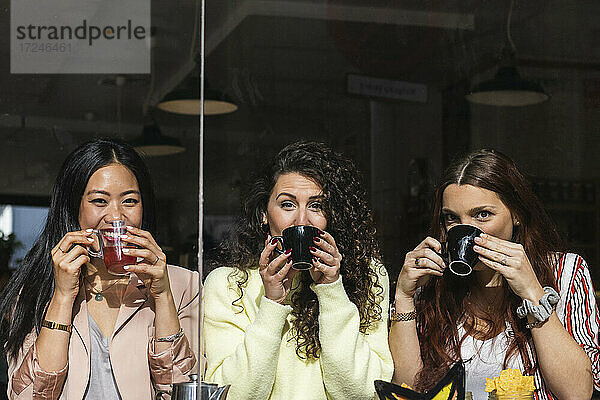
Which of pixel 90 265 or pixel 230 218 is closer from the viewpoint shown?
pixel 90 265

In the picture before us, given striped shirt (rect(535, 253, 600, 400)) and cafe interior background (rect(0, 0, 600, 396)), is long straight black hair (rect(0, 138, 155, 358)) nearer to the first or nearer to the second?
cafe interior background (rect(0, 0, 600, 396))

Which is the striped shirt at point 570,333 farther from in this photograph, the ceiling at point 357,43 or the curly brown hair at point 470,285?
the ceiling at point 357,43

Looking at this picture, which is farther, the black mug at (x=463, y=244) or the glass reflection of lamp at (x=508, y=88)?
the glass reflection of lamp at (x=508, y=88)

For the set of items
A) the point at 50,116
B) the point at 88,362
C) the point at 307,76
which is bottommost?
the point at 88,362

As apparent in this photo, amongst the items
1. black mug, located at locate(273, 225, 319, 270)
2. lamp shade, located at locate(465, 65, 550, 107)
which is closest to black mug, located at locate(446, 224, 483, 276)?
black mug, located at locate(273, 225, 319, 270)

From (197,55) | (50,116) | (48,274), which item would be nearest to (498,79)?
(197,55)

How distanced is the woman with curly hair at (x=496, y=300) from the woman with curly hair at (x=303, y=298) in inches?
4.2

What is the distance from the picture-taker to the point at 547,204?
2.77 metres

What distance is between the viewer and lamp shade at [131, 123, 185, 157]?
95.7 inches

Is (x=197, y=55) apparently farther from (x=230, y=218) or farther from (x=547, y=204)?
(x=547, y=204)

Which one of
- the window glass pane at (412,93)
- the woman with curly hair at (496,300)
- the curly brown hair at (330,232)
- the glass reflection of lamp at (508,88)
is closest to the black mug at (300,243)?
the curly brown hair at (330,232)

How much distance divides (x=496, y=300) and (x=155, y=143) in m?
1.06

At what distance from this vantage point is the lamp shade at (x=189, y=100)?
8.75ft

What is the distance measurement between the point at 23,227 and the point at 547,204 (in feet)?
5.11
